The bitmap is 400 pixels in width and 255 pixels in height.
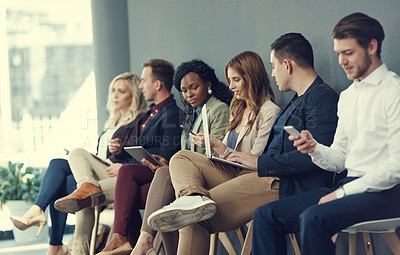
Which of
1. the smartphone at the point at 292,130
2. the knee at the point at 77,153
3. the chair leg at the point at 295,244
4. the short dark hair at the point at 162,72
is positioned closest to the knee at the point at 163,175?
the chair leg at the point at 295,244

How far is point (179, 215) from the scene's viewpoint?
2377mm

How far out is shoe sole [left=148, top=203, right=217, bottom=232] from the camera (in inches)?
93.3

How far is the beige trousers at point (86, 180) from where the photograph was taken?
3.61 metres

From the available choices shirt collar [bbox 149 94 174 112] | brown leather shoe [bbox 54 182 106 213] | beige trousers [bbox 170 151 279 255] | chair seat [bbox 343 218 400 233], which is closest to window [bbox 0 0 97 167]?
shirt collar [bbox 149 94 174 112]

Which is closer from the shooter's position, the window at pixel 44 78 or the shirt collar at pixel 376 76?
the shirt collar at pixel 376 76

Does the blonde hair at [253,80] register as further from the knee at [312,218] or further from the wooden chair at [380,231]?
the knee at [312,218]

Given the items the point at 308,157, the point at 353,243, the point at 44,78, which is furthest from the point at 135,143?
the point at 44,78

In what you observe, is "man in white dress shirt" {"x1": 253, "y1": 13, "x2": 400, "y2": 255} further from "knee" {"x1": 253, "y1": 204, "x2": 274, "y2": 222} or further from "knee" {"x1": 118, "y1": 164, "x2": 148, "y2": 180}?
"knee" {"x1": 118, "y1": 164, "x2": 148, "y2": 180}

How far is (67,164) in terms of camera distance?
400 cm

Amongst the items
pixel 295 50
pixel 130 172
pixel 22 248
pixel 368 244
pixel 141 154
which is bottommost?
pixel 22 248

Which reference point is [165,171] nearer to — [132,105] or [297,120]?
[297,120]

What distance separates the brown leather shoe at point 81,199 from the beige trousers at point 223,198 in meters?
0.90

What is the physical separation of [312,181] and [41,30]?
7.80m

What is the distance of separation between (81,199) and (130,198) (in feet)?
1.02
